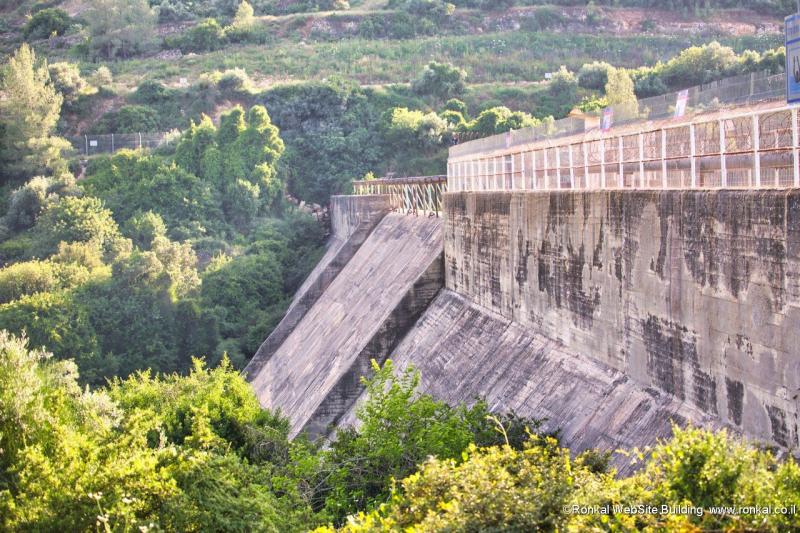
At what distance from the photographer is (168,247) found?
5116 centimetres

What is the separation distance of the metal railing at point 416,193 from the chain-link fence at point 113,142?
26160 mm

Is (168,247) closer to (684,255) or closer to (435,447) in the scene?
(435,447)

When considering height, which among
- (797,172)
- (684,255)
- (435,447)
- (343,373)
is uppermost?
(797,172)

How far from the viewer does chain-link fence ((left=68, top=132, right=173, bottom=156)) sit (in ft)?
229

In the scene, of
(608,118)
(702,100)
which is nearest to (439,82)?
(608,118)

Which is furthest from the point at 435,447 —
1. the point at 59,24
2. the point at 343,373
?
the point at 59,24

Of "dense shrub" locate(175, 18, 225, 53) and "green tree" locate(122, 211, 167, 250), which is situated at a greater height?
"dense shrub" locate(175, 18, 225, 53)

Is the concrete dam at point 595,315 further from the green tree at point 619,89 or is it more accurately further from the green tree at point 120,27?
the green tree at point 120,27

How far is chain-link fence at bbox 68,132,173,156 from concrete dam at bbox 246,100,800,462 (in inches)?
1665

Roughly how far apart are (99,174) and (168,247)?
580 inches

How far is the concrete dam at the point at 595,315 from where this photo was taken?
10953 millimetres

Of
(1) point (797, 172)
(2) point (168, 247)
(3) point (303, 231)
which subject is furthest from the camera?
(3) point (303, 231)

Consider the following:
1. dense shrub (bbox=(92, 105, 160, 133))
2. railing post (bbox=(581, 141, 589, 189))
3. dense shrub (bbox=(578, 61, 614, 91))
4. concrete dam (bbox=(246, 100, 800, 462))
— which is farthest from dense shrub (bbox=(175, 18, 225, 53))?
railing post (bbox=(581, 141, 589, 189))

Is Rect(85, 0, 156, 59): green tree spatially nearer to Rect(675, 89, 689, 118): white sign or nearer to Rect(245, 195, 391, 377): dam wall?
Rect(245, 195, 391, 377): dam wall
